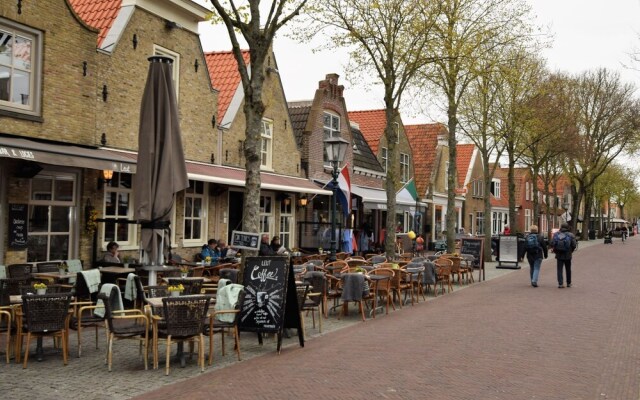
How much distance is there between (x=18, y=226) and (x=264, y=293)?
19.3ft

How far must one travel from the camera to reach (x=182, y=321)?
23.9 feet

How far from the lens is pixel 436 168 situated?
38156mm

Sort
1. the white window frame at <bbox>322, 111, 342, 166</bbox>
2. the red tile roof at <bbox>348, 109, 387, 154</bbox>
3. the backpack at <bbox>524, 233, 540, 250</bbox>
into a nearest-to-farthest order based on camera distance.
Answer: the backpack at <bbox>524, 233, 540, 250</bbox>, the white window frame at <bbox>322, 111, 342, 166</bbox>, the red tile roof at <bbox>348, 109, 387, 154</bbox>

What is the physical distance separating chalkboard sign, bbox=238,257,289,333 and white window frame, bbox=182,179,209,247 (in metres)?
7.99

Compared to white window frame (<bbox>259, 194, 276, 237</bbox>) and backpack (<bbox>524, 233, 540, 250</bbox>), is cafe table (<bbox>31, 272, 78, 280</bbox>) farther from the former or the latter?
backpack (<bbox>524, 233, 540, 250</bbox>)

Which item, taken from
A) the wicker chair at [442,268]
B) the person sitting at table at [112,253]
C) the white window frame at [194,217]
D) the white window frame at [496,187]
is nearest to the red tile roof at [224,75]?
the white window frame at [194,217]

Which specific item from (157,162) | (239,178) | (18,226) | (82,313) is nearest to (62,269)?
(18,226)

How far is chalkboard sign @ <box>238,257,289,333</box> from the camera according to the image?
8438 millimetres

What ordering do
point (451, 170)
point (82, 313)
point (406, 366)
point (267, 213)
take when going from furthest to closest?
point (451, 170) → point (267, 213) → point (82, 313) → point (406, 366)

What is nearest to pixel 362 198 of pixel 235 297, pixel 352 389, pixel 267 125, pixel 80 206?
pixel 267 125

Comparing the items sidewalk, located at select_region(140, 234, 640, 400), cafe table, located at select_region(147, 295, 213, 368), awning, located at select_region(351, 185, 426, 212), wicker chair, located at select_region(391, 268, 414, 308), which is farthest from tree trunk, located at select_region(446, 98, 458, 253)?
cafe table, located at select_region(147, 295, 213, 368)

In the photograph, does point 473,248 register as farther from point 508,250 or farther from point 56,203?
point 56,203

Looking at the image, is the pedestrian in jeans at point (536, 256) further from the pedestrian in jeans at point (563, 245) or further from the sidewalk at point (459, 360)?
the sidewalk at point (459, 360)

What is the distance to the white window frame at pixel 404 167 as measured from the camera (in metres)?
33.2
